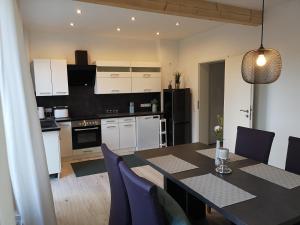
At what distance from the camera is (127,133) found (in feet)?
16.6

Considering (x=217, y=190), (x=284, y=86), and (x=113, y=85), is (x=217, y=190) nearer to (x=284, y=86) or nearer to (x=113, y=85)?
(x=284, y=86)

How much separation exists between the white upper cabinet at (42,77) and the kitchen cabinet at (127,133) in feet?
5.11

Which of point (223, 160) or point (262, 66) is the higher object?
point (262, 66)

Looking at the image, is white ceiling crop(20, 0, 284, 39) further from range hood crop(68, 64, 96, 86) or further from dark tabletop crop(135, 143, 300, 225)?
dark tabletop crop(135, 143, 300, 225)

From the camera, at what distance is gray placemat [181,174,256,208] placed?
4.79 feet

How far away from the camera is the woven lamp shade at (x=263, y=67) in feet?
6.39

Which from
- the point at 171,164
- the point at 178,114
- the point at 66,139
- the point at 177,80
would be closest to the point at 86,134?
the point at 66,139

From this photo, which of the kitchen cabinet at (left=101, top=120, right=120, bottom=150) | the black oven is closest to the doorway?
the kitchen cabinet at (left=101, top=120, right=120, bottom=150)

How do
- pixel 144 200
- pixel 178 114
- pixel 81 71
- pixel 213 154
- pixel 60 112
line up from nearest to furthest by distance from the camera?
pixel 144 200, pixel 213 154, pixel 60 112, pixel 81 71, pixel 178 114

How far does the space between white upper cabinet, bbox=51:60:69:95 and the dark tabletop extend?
326cm

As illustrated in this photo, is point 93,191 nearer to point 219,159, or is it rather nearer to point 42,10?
point 219,159

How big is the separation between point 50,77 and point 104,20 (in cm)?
153

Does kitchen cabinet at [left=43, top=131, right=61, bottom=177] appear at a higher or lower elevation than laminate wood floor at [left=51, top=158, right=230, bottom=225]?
higher

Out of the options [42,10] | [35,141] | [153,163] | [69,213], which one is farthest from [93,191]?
[42,10]
